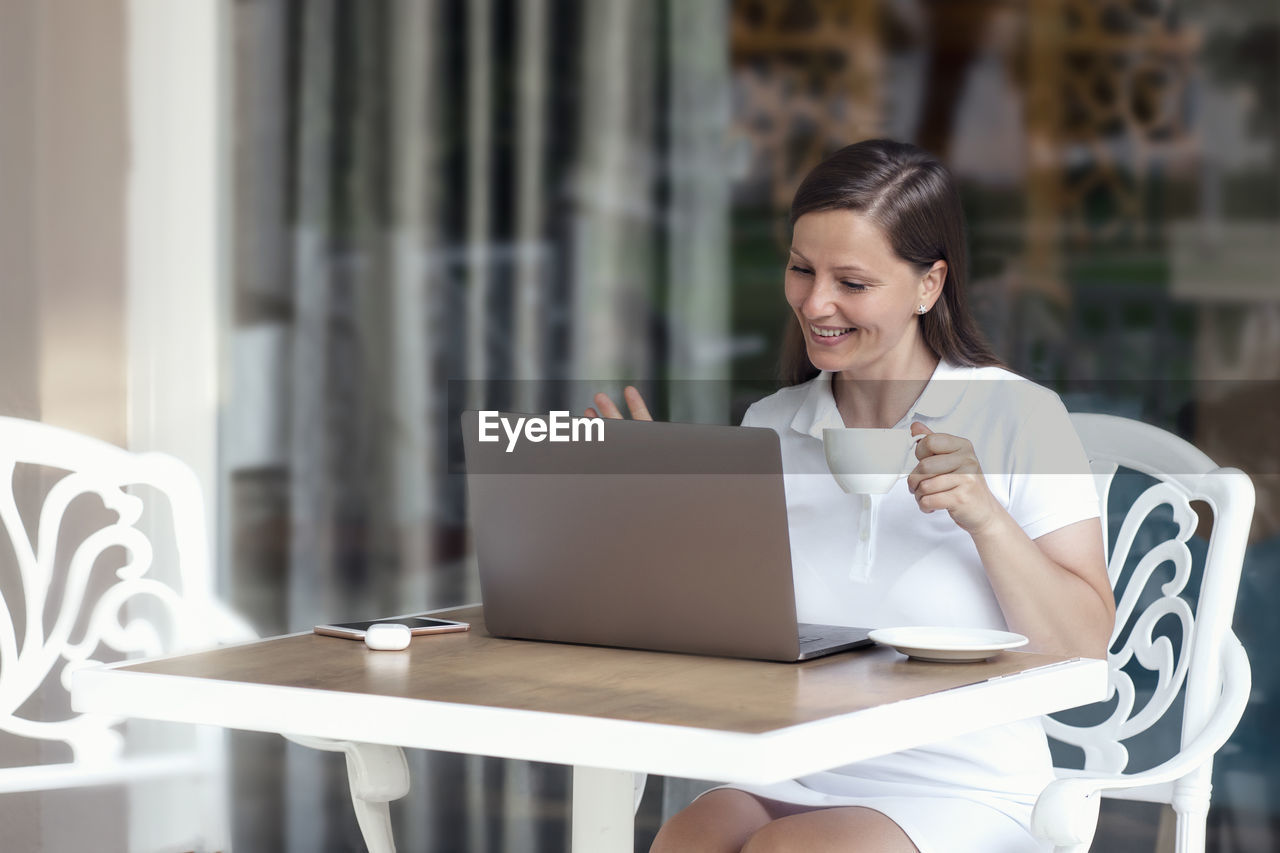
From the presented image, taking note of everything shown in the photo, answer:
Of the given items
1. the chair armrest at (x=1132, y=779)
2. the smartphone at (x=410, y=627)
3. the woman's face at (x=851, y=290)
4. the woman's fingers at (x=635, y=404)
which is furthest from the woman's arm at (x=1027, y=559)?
the smartphone at (x=410, y=627)

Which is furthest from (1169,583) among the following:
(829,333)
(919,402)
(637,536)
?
(637,536)

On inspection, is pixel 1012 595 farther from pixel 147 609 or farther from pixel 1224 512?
pixel 147 609

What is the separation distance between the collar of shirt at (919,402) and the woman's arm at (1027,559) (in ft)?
0.66

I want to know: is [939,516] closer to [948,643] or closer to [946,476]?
[946,476]

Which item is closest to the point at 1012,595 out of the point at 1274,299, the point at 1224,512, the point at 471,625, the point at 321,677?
the point at 1224,512

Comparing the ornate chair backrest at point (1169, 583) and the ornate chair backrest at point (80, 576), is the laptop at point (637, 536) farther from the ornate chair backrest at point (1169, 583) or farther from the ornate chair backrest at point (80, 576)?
the ornate chair backrest at point (80, 576)

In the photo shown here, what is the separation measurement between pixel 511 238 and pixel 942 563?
4.37 feet

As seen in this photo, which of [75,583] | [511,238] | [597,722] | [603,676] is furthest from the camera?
[511,238]

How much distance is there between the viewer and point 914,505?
61.5 inches

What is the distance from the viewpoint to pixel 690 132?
8.57 feet

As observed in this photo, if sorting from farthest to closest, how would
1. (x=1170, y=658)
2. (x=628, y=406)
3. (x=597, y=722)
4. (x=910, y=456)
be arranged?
(x=1170, y=658), (x=628, y=406), (x=910, y=456), (x=597, y=722)

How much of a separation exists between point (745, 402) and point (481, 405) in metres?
0.48

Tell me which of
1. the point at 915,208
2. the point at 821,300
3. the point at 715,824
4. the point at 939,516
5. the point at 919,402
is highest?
the point at 915,208

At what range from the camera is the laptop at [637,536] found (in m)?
1.17
